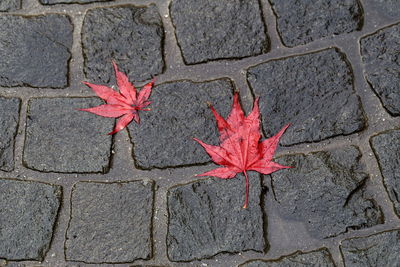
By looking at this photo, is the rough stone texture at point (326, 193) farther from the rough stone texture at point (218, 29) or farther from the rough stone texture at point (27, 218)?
the rough stone texture at point (27, 218)

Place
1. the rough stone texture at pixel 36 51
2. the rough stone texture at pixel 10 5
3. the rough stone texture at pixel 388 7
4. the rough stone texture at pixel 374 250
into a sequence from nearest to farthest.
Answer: the rough stone texture at pixel 374 250 < the rough stone texture at pixel 388 7 < the rough stone texture at pixel 36 51 < the rough stone texture at pixel 10 5

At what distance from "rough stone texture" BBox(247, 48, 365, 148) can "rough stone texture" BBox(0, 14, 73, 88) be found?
1.00 meters

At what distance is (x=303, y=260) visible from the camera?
95.4 inches

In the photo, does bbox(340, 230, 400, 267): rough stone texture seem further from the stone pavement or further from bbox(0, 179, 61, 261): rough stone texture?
bbox(0, 179, 61, 261): rough stone texture

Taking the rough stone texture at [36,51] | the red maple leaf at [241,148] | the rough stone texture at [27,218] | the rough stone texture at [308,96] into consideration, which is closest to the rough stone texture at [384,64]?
the rough stone texture at [308,96]

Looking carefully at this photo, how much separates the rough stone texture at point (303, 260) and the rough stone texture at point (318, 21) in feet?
3.43

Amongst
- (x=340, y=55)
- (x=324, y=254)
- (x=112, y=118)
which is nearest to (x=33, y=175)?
(x=112, y=118)

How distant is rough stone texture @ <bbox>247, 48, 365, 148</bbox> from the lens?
253 centimetres

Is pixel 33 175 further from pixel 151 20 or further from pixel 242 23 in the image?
pixel 242 23

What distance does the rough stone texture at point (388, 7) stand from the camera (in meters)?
2.60

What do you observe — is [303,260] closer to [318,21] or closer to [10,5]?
[318,21]

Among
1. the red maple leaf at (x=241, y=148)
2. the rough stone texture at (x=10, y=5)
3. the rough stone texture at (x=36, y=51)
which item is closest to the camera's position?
the red maple leaf at (x=241, y=148)

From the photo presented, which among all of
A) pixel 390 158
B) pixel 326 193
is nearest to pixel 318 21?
pixel 390 158

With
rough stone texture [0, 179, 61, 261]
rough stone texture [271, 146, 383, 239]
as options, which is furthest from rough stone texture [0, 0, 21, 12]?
rough stone texture [271, 146, 383, 239]
